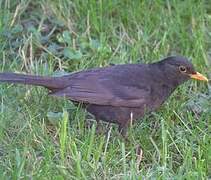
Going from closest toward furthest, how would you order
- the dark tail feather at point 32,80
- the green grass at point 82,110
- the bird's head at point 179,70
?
the green grass at point 82,110 → the dark tail feather at point 32,80 → the bird's head at point 179,70

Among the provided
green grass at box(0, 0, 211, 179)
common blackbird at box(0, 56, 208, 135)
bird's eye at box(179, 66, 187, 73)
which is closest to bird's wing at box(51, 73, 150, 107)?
common blackbird at box(0, 56, 208, 135)

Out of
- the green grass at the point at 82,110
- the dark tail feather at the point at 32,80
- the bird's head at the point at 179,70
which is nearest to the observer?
the green grass at the point at 82,110

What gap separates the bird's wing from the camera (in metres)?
5.37

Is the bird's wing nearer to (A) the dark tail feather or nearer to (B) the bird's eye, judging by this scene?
(A) the dark tail feather

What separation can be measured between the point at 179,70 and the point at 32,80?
1107 mm

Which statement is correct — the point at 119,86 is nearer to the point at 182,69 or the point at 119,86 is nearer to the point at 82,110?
the point at 82,110

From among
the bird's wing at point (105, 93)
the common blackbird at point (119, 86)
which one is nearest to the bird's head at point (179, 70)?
the common blackbird at point (119, 86)

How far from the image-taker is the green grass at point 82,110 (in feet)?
15.6

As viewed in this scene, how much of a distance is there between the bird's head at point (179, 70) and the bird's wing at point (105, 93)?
0.79 feet

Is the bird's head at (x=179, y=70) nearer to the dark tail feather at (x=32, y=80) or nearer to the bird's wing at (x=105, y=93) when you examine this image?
the bird's wing at (x=105, y=93)

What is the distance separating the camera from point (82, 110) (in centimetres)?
562

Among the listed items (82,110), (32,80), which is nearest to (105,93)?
(82,110)

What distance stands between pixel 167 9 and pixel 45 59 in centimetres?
131

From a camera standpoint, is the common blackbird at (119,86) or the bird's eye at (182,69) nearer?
the common blackbird at (119,86)
